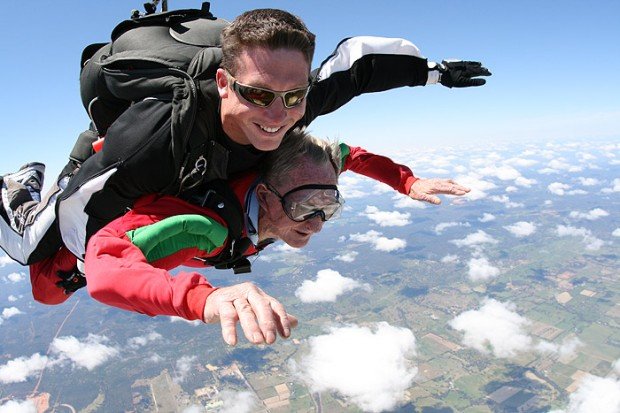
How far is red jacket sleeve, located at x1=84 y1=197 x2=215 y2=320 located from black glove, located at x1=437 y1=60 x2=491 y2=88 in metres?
2.51

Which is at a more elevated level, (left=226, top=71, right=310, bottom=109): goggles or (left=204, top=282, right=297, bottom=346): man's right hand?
(left=226, top=71, right=310, bottom=109): goggles

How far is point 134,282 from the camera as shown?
3.84ft

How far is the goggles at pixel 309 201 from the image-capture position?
227 centimetres

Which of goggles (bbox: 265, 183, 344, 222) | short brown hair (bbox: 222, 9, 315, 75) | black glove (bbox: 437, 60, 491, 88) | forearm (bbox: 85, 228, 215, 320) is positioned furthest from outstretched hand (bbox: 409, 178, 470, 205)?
forearm (bbox: 85, 228, 215, 320)

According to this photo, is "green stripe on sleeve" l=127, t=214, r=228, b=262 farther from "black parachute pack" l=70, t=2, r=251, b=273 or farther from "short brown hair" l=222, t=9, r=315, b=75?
"short brown hair" l=222, t=9, r=315, b=75

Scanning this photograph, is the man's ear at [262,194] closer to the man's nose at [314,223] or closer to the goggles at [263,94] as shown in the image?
the man's nose at [314,223]

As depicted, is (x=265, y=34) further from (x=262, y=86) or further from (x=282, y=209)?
(x=282, y=209)

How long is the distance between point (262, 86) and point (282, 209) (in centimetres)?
90

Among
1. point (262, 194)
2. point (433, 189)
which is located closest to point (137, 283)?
point (262, 194)

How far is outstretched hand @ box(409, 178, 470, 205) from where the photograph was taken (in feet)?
7.87

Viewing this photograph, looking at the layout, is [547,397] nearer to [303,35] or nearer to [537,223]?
[303,35]

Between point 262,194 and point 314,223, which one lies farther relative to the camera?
point 314,223

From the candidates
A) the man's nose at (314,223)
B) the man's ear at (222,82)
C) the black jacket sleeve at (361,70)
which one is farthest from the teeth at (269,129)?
the man's nose at (314,223)

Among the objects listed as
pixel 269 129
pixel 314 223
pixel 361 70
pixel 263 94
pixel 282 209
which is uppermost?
pixel 361 70
